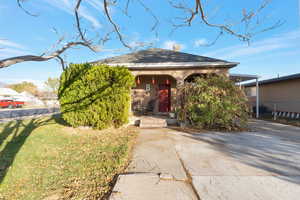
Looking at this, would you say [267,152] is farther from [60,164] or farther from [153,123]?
[60,164]

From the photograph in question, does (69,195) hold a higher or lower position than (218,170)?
lower

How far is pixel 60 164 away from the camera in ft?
9.70

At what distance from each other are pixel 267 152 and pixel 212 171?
2102 mm

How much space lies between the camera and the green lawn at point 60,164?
6.93 ft

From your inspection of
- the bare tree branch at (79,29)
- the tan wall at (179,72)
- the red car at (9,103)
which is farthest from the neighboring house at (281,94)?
the red car at (9,103)

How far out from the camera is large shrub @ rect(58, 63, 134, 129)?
17.6 ft

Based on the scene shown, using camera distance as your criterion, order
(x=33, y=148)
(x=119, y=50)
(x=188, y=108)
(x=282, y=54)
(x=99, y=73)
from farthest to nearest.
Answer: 1. (x=282, y=54)
2. (x=188, y=108)
3. (x=99, y=73)
4. (x=119, y=50)
5. (x=33, y=148)

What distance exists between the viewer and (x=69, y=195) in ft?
6.49

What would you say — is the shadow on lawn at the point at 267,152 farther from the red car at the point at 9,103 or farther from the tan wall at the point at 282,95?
the red car at the point at 9,103

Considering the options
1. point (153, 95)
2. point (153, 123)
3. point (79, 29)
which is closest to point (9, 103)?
point (153, 95)

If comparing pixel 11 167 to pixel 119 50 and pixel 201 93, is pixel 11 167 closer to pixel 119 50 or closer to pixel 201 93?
pixel 119 50

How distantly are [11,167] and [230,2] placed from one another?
7.93 meters

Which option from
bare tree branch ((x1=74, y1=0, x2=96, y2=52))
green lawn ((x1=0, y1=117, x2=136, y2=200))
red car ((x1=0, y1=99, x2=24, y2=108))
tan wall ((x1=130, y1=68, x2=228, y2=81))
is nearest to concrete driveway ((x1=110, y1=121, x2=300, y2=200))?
green lawn ((x1=0, y1=117, x2=136, y2=200))

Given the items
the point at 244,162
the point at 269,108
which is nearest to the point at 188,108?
the point at 244,162
